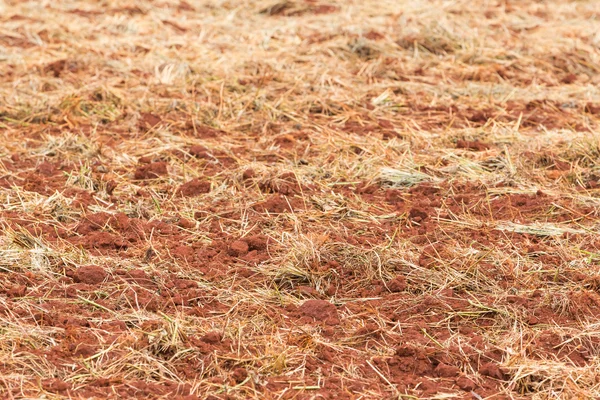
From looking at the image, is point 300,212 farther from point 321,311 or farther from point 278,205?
point 321,311

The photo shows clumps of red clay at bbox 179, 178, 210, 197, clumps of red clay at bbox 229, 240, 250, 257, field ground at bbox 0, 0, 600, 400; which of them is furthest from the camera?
clumps of red clay at bbox 179, 178, 210, 197

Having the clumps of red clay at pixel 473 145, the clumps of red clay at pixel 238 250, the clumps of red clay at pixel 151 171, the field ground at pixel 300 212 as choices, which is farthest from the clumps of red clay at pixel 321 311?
the clumps of red clay at pixel 473 145

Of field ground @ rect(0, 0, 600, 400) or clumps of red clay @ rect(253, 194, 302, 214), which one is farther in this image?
clumps of red clay @ rect(253, 194, 302, 214)

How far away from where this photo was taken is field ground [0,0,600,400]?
333 cm

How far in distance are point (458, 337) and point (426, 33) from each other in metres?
4.49

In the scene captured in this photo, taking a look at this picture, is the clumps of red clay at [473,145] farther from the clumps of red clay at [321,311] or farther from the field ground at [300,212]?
the clumps of red clay at [321,311]

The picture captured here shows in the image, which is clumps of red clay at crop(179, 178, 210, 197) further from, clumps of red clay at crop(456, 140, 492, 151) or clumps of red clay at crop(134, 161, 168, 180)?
clumps of red clay at crop(456, 140, 492, 151)

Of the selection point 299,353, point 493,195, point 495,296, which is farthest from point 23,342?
point 493,195

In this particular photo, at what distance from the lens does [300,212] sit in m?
4.58

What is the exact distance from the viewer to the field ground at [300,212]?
10.9 ft

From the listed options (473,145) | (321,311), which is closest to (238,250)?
(321,311)

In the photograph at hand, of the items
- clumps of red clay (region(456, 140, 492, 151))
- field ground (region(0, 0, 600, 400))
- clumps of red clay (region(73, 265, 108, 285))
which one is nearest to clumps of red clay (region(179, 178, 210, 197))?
field ground (region(0, 0, 600, 400))

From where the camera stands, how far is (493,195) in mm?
4816

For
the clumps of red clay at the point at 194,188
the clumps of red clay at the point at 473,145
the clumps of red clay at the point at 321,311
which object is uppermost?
the clumps of red clay at the point at 321,311
